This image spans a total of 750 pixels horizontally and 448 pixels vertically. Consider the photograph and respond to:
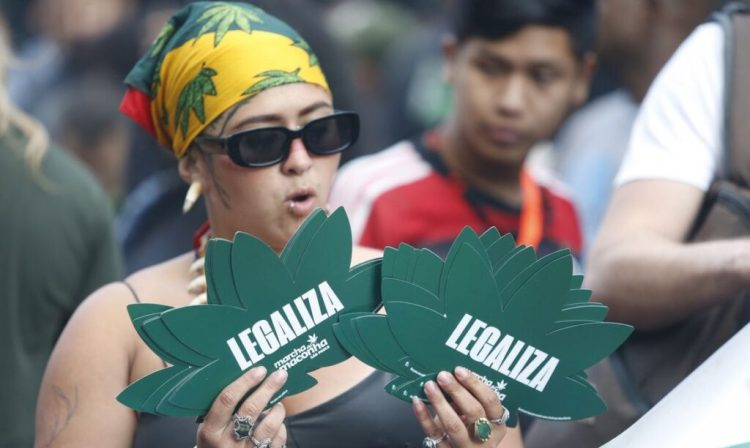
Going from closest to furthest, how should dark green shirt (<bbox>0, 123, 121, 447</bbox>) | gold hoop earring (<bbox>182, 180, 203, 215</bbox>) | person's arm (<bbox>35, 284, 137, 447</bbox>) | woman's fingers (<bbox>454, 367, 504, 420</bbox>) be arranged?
woman's fingers (<bbox>454, 367, 504, 420</bbox>)
person's arm (<bbox>35, 284, 137, 447</bbox>)
gold hoop earring (<bbox>182, 180, 203, 215</bbox>)
dark green shirt (<bbox>0, 123, 121, 447</bbox>)

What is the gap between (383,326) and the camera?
248 centimetres

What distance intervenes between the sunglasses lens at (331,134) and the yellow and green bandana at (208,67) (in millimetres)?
104

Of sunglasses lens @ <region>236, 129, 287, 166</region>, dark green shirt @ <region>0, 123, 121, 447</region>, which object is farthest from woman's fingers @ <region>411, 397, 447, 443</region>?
dark green shirt @ <region>0, 123, 121, 447</region>

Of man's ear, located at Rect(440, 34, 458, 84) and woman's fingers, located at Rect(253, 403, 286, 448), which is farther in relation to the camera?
man's ear, located at Rect(440, 34, 458, 84)

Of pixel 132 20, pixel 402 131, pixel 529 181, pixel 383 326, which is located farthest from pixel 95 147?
pixel 383 326

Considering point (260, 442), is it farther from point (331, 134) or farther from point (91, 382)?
point (331, 134)

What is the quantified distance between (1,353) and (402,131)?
173 inches

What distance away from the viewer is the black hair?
428cm

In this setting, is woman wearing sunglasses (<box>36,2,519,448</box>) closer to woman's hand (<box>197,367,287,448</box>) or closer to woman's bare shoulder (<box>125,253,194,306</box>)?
woman's bare shoulder (<box>125,253,194,306</box>)

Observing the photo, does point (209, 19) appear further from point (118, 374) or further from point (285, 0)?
point (285, 0)

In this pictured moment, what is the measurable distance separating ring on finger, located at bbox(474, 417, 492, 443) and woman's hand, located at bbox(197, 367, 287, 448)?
13.6 inches

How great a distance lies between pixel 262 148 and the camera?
9.07 ft

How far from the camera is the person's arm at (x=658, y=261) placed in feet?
9.36

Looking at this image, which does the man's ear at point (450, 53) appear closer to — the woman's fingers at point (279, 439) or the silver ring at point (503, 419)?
the silver ring at point (503, 419)
